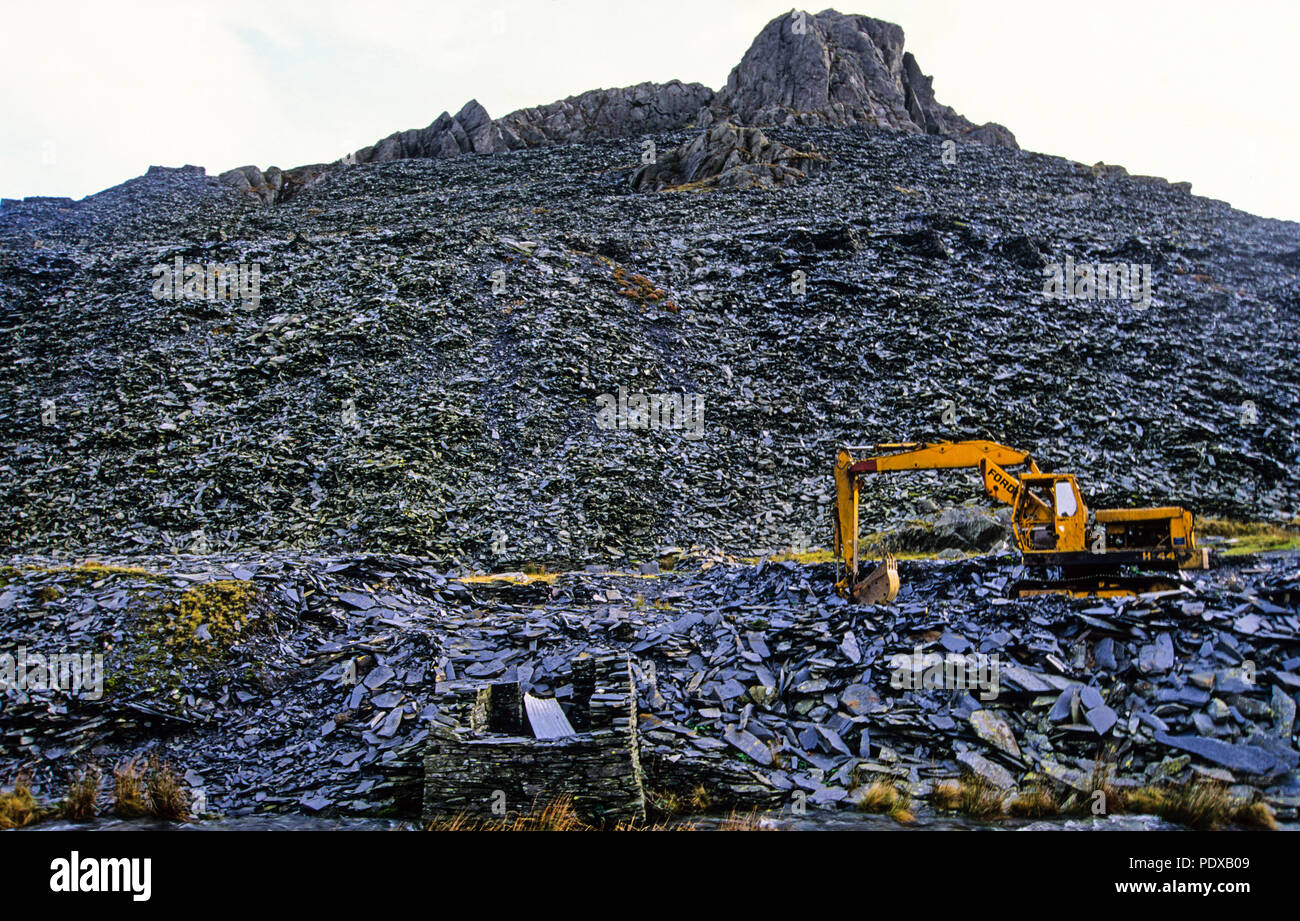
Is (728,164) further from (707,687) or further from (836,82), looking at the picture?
(707,687)

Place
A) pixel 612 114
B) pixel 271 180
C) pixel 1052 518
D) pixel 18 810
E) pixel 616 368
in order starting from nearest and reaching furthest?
pixel 18 810 < pixel 1052 518 < pixel 616 368 < pixel 271 180 < pixel 612 114

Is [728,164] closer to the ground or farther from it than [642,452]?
farther from it

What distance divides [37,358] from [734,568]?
27509 mm

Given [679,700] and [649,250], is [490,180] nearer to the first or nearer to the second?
[649,250]

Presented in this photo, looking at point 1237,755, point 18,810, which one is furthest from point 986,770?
point 18,810

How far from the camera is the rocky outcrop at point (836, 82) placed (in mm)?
55781

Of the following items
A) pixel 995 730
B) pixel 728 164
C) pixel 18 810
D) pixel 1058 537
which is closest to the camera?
pixel 18 810

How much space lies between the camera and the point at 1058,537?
44.0 ft

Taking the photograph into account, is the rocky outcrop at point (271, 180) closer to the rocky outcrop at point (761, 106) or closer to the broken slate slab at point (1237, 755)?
the rocky outcrop at point (761, 106)

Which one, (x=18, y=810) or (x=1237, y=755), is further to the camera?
(x=18, y=810)

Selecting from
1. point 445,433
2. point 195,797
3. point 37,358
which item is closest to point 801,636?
point 195,797

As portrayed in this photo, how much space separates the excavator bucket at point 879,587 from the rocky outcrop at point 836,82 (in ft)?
153

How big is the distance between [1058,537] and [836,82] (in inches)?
2097
